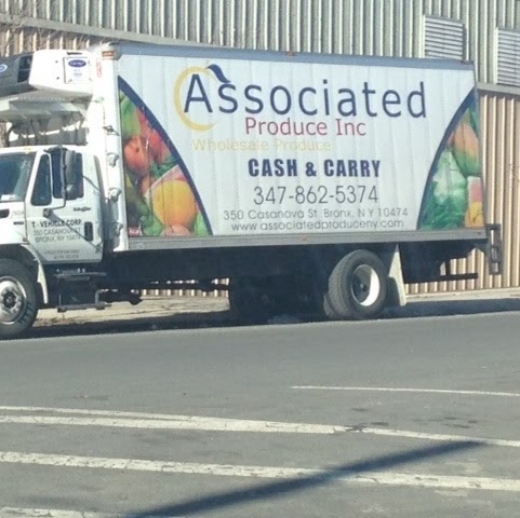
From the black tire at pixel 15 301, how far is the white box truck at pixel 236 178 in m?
0.02

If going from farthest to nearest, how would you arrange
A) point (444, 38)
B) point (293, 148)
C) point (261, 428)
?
point (444, 38)
point (293, 148)
point (261, 428)

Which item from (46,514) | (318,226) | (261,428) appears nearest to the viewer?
(46,514)

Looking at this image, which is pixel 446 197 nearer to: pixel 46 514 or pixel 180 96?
pixel 180 96

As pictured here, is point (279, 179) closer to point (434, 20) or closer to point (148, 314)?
point (148, 314)

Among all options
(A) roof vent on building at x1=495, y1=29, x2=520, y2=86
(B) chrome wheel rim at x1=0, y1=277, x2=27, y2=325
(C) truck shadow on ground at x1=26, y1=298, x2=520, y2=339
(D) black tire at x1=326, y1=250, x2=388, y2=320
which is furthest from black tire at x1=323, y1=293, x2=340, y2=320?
(A) roof vent on building at x1=495, y1=29, x2=520, y2=86

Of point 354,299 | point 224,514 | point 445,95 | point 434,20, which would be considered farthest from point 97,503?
point 434,20

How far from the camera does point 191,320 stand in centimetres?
2208

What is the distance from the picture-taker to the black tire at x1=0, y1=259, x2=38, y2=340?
17.3 m

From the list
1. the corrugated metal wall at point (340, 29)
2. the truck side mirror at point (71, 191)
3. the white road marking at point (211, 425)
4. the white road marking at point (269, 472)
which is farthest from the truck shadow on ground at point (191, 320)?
the white road marking at point (269, 472)

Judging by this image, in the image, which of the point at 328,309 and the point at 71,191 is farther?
the point at 328,309

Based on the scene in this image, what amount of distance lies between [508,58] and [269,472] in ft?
78.8

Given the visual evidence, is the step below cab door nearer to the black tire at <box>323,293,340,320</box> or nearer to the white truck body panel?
the white truck body panel

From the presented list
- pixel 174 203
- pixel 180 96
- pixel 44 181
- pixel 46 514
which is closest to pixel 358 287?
pixel 174 203

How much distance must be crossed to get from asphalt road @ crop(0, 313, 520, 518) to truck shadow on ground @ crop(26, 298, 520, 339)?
3125 millimetres
